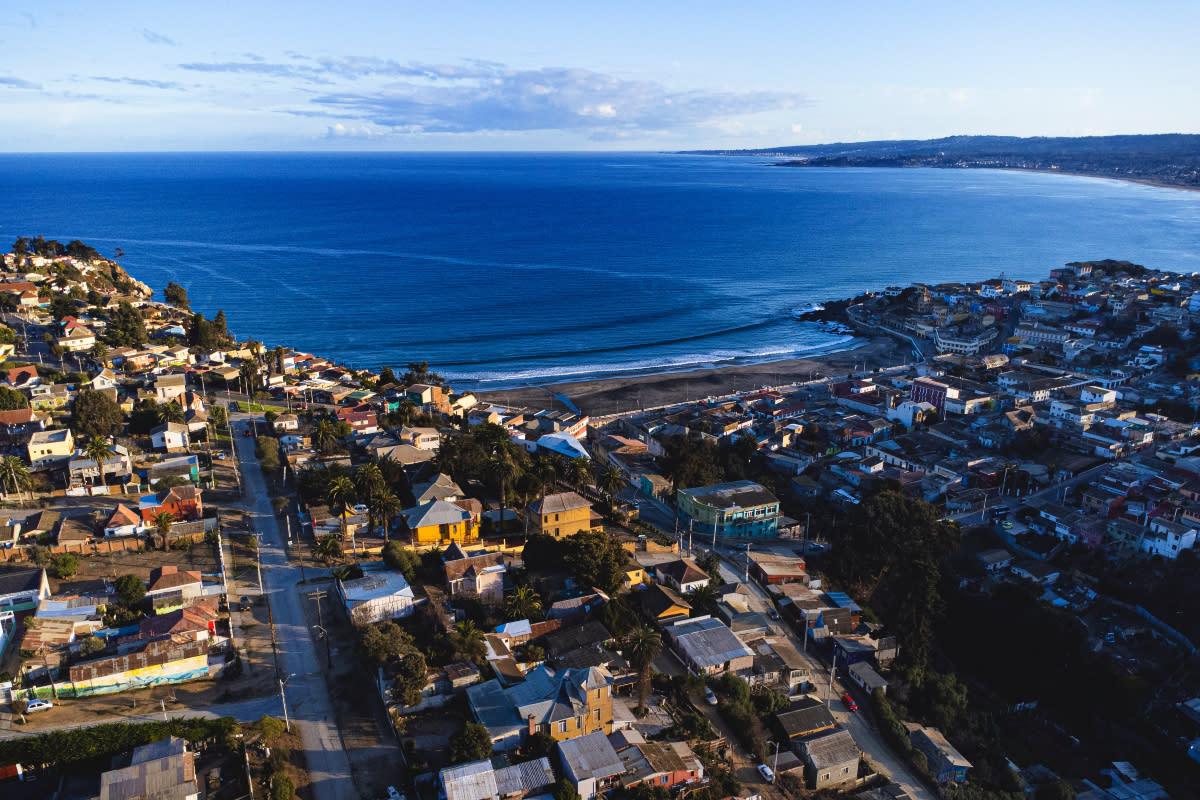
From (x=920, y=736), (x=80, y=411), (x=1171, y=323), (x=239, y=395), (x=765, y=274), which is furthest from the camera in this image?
(x=765, y=274)

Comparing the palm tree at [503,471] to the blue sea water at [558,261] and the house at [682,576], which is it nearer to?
the house at [682,576]

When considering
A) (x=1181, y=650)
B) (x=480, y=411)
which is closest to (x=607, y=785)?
(x=1181, y=650)

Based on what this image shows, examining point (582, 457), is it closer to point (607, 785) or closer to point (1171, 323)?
point (607, 785)

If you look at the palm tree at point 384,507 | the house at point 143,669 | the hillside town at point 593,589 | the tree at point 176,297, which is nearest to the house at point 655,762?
the hillside town at point 593,589

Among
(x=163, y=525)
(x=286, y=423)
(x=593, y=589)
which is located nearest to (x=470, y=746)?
(x=593, y=589)

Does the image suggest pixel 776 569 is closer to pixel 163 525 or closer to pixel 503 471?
pixel 503 471

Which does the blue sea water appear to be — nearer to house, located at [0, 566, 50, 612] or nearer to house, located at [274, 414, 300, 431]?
house, located at [274, 414, 300, 431]
